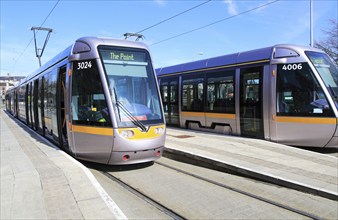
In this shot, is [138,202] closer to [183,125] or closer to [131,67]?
[131,67]

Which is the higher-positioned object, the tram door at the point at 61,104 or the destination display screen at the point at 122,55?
the destination display screen at the point at 122,55

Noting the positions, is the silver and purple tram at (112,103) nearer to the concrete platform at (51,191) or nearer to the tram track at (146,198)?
the tram track at (146,198)

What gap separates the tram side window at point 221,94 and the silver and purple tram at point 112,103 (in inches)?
173

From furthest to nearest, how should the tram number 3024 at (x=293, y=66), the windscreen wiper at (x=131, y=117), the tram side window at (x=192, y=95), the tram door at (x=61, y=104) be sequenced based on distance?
the tram side window at (x=192, y=95) → the tram number 3024 at (x=293, y=66) → the tram door at (x=61, y=104) → the windscreen wiper at (x=131, y=117)

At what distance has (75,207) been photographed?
179 inches

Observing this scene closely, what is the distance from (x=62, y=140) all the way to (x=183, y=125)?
653 cm

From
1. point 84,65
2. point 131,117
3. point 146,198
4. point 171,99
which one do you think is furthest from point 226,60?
point 146,198

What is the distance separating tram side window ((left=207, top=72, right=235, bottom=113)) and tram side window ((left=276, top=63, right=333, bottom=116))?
210cm

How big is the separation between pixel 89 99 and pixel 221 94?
5.96m

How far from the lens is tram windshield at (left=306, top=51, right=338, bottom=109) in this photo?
8790 mm

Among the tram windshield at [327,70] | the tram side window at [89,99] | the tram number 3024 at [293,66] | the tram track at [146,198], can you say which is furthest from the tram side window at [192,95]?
the tram track at [146,198]

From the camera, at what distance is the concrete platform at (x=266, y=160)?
20.2 ft

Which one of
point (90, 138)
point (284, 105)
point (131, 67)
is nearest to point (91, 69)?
point (131, 67)

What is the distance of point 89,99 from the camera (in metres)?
7.14
